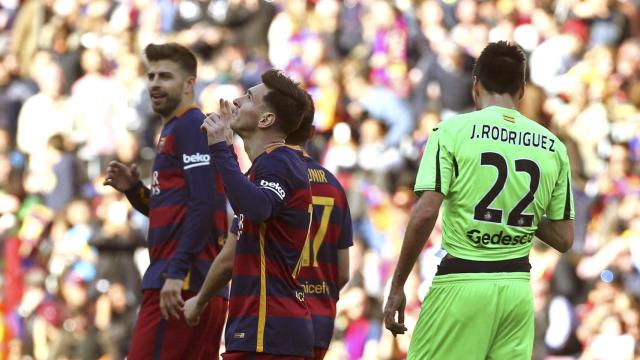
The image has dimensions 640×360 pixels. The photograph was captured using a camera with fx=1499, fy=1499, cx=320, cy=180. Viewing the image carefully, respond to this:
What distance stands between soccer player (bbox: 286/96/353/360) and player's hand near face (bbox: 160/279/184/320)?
623 mm

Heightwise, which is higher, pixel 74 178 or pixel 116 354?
pixel 74 178

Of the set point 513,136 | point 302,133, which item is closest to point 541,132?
point 513,136

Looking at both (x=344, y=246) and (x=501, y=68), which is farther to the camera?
(x=344, y=246)

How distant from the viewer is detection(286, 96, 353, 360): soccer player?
7.79 meters

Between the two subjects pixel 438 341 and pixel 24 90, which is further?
pixel 24 90

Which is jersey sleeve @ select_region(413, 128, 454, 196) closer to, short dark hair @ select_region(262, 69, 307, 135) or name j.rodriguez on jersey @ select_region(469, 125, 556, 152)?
name j.rodriguez on jersey @ select_region(469, 125, 556, 152)

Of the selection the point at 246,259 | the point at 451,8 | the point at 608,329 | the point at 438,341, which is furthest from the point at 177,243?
the point at 451,8

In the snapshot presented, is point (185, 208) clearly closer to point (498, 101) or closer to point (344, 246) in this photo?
point (344, 246)

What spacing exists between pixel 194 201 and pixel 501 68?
198cm

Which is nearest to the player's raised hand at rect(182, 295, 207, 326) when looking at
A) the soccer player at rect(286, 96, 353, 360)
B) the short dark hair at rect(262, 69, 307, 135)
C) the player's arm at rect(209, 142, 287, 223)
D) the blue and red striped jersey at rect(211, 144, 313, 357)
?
the blue and red striped jersey at rect(211, 144, 313, 357)

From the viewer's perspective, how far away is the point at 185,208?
7.94 metres

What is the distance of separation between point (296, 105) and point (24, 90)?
13.1 meters

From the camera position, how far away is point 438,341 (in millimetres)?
6527

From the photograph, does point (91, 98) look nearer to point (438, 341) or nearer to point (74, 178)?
point (74, 178)
